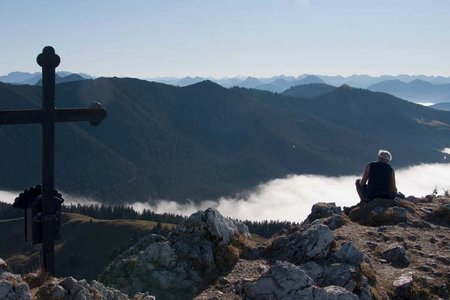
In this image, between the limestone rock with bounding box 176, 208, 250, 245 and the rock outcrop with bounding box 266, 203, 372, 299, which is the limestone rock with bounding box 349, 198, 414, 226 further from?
the limestone rock with bounding box 176, 208, 250, 245

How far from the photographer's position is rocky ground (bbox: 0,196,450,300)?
13375 mm

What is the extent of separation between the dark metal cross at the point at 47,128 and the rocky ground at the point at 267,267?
2.02 m

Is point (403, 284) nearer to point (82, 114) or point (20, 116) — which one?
point (82, 114)

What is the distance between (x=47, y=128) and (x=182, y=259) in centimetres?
604

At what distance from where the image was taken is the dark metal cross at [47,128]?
47.5 ft

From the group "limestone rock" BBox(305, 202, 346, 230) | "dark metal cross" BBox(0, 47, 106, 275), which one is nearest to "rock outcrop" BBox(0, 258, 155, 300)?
"dark metal cross" BBox(0, 47, 106, 275)

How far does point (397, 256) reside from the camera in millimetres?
17000

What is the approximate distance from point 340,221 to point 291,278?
25.2 feet

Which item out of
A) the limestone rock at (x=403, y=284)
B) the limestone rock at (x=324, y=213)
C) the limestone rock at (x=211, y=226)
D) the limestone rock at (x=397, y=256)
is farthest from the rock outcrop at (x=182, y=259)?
the limestone rock at (x=403, y=284)

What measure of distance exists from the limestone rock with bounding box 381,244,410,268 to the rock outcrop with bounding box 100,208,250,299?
5.07 metres

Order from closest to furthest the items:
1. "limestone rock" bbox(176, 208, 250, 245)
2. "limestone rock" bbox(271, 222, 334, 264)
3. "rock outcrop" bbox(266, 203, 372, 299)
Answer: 1. "rock outcrop" bbox(266, 203, 372, 299)
2. "limestone rock" bbox(271, 222, 334, 264)
3. "limestone rock" bbox(176, 208, 250, 245)

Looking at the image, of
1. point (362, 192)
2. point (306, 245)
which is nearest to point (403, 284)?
point (306, 245)

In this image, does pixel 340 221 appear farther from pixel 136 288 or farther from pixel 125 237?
pixel 125 237

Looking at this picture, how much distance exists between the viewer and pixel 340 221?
2078cm
